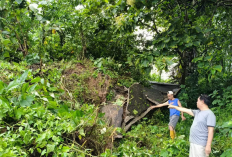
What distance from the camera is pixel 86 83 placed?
4.95m

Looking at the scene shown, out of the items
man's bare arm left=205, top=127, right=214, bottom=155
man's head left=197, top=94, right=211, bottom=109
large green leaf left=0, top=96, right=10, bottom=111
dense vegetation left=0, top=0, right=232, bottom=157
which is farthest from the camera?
man's head left=197, top=94, right=211, bottom=109

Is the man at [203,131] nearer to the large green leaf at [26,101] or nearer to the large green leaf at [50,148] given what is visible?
the large green leaf at [50,148]

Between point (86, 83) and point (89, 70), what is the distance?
2.06 ft

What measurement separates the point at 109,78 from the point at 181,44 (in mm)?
2562

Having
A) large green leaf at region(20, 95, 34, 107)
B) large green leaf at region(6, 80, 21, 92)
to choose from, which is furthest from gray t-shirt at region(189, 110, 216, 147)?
large green leaf at region(6, 80, 21, 92)

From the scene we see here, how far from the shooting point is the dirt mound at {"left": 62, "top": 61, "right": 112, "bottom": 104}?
4453mm

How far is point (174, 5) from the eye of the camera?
6.08 m

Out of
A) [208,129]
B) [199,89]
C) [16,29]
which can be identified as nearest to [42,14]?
[16,29]

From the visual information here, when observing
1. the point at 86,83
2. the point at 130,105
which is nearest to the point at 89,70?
the point at 86,83

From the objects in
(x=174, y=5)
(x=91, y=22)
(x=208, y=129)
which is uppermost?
(x=174, y=5)

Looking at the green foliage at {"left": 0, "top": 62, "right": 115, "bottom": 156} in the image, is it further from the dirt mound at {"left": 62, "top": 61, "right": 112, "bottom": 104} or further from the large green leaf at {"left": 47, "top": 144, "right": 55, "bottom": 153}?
the dirt mound at {"left": 62, "top": 61, "right": 112, "bottom": 104}

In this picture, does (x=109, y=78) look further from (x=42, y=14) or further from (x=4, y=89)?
(x=4, y=89)

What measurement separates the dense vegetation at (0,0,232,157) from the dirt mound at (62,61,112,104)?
3cm

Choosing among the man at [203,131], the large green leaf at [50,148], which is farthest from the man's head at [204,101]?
the large green leaf at [50,148]
